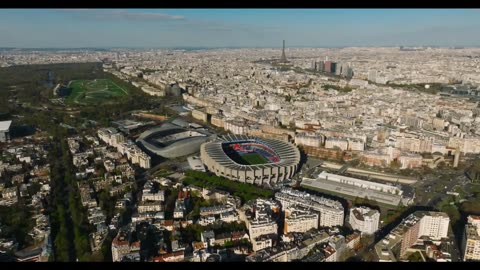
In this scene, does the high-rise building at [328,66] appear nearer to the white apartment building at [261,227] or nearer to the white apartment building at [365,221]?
the white apartment building at [365,221]

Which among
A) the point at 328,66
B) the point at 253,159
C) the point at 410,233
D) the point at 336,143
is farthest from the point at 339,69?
the point at 410,233

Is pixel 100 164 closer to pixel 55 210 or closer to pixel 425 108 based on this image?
pixel 55 210

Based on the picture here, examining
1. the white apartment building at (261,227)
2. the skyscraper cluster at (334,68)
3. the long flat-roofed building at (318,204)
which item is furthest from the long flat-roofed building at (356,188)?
the skyscraper cluster at (334,68)

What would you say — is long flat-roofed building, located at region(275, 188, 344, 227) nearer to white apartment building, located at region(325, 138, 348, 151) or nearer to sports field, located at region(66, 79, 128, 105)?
white apartment building, located at region(325, 138, 348, 151)

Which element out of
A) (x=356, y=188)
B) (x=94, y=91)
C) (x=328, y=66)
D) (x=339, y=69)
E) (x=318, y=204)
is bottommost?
(x=356, y=188)

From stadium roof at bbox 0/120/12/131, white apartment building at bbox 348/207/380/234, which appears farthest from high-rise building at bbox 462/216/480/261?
stadium roof at bbox 0/120/12/131

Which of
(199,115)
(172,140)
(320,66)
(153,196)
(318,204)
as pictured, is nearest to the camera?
(318,204)

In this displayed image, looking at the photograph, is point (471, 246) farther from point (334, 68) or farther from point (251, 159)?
point (334, 68)
